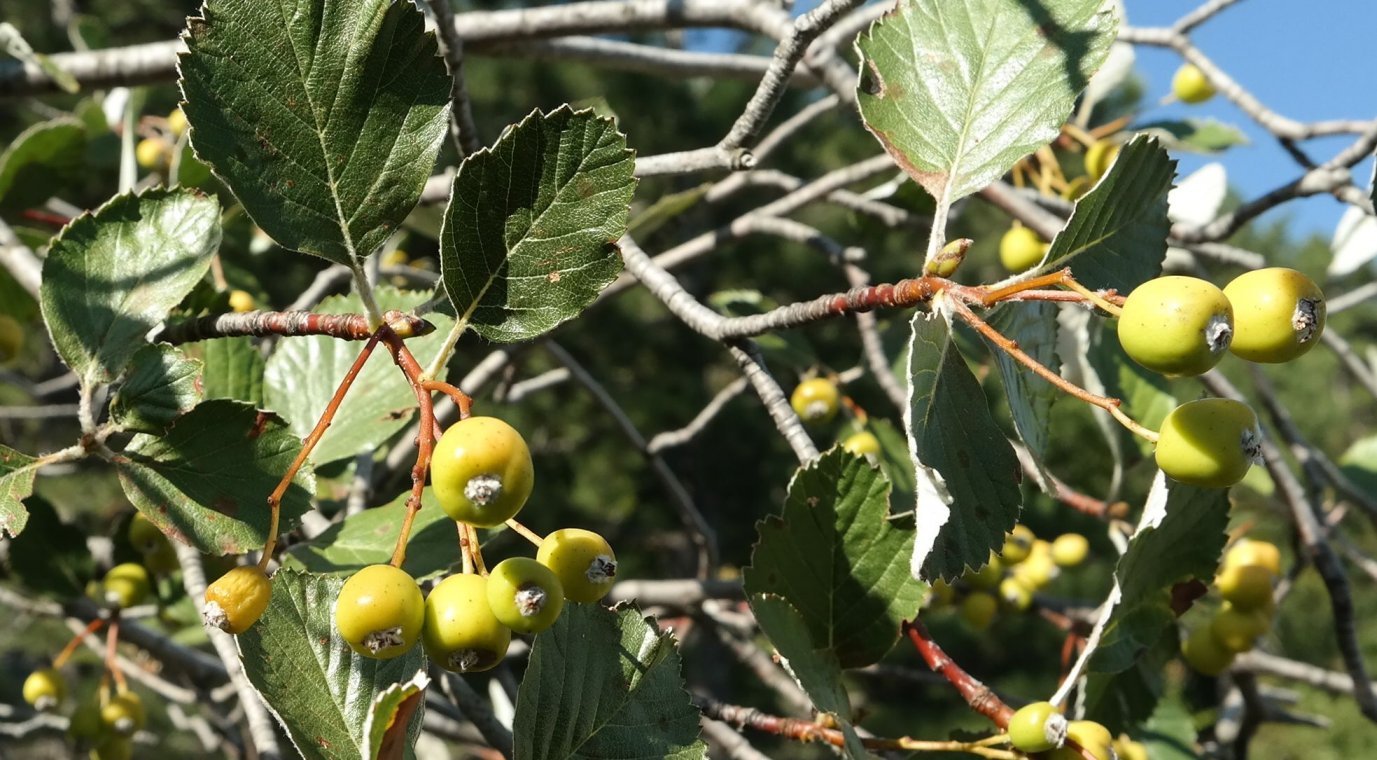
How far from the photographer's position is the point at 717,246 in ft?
7.63

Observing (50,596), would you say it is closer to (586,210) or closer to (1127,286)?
(586,210)

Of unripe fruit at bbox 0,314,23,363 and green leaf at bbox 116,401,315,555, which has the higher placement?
unripe fruit at bbox 0,314,23,363

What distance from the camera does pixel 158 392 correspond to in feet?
3.30

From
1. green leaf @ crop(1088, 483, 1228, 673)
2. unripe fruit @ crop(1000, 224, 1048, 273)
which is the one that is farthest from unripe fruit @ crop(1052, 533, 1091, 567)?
green leaf @ crop(1088, 483, 1228, 673)

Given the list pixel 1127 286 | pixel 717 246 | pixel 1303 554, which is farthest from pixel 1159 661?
pixel 717 246

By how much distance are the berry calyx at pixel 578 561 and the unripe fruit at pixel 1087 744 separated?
54cm

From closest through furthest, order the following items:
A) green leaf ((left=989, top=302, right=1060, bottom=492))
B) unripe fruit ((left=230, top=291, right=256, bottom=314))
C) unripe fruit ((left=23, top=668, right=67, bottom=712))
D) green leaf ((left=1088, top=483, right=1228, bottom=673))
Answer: green leaf ((left=989, top=302, right=1060, bottom=492)) < green leaf ((left=1088, top=483, right=1228, bottom=673)) < unripe fruit ((left=230, top=291, right=256, bottom=314)) < unripe fruit ((left=23, top=668, right=67, bottom=712))

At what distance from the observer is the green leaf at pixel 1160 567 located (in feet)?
3.91

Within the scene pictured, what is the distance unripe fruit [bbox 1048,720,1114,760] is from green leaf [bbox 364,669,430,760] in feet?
2.21

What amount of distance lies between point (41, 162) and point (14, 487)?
111cm

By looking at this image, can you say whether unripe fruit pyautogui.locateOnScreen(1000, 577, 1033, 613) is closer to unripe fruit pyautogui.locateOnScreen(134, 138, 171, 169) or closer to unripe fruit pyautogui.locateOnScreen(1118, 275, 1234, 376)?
unripe fruit pyautogui.locateOnScreen(1118, 275, 1234, 376)

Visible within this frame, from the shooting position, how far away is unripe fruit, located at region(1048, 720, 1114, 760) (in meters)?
1.06

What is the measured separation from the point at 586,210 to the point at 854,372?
1.65m

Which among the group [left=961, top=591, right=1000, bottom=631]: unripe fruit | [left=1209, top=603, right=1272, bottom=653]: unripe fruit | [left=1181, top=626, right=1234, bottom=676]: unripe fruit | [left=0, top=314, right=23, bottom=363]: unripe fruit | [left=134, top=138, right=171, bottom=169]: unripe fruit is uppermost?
[left=134, top=138, right=171, bottom=169]: unripe fruit
